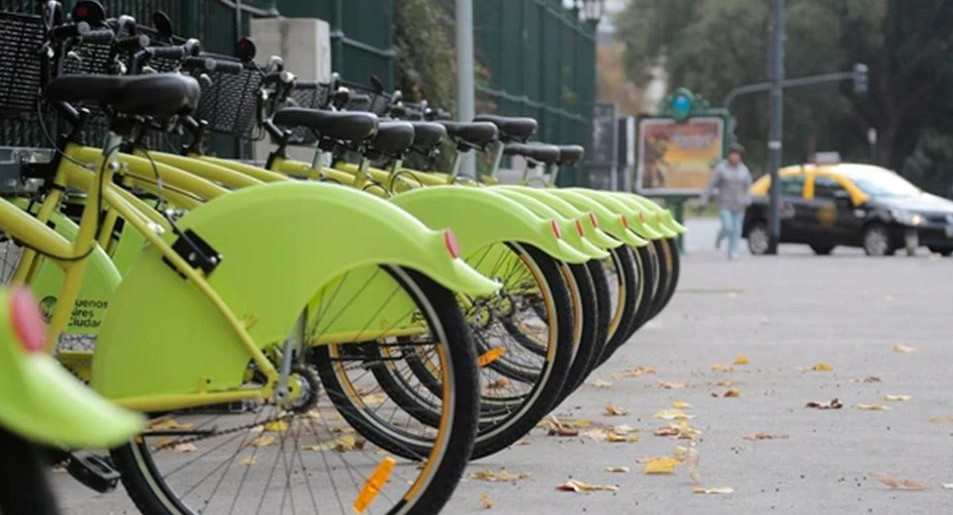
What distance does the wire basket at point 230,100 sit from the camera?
25.1 feet

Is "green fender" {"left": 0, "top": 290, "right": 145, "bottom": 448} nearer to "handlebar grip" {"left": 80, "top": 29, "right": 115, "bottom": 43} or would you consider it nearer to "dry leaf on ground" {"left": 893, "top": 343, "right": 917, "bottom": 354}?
"handlebar grip" {"left": 80, "top": 29, "right": 115, "bottom": 43}

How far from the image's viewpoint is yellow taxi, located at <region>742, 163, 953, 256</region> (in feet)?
107

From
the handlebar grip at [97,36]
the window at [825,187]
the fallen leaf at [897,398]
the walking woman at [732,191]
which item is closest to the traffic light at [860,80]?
the window at [825,187]

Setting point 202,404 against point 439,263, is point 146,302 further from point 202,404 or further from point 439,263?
point 439,263

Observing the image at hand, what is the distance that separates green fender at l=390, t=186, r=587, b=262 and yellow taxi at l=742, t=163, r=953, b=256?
26.9 metres

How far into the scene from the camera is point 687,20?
71312 millimetres

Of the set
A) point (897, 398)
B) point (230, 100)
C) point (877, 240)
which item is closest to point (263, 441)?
point (230, 100)

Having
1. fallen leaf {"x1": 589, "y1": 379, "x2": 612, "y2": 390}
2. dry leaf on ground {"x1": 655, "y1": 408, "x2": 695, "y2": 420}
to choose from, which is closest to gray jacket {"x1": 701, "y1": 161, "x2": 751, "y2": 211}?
fallen leaf {"x1": 589, "y1": 379, "x2": 612, "y2": 390}

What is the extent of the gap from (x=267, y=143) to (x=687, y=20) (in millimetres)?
60266

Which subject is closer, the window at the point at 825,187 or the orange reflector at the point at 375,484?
the orange reflector at the point at 375,484

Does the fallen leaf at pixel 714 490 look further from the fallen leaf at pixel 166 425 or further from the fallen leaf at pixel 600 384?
the fallen leaf at pixel 600 384

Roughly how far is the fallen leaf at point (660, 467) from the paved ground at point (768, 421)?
0.21 feet

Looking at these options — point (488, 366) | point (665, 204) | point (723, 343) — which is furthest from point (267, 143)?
point (665, 204)

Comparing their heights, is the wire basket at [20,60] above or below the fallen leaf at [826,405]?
above
